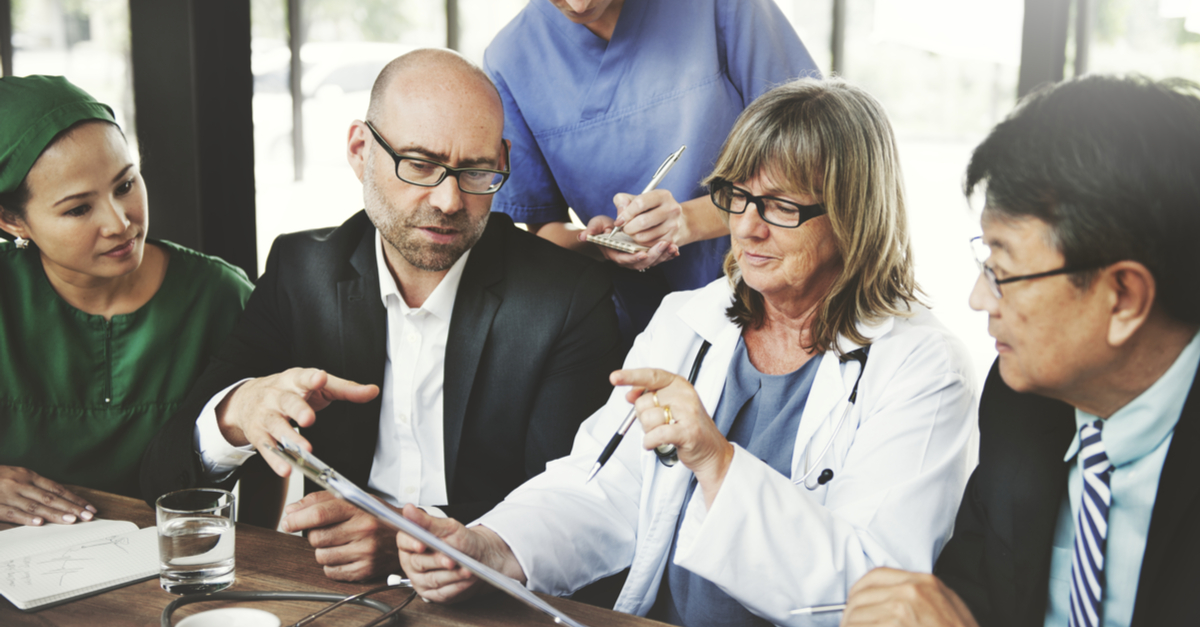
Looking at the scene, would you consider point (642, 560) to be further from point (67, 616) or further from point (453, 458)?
point (67, 616)

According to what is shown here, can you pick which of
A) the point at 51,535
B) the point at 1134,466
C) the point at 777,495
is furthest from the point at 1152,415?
the point at 51,535

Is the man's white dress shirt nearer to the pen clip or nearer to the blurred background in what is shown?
the pen clip

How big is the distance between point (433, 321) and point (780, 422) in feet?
2.79

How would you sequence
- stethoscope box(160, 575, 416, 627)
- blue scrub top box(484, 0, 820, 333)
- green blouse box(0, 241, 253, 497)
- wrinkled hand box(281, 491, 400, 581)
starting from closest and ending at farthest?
1. stethoscope box(160, 575, 416, 627)
2. wrinkled hand box(281, 491, 400, 581)
3. green blouse box(0, 241, 253, 497)
4. blue scrub top box(484, 0, 820, 333)

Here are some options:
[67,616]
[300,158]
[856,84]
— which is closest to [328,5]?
[300,158]

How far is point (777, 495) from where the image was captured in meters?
1.35

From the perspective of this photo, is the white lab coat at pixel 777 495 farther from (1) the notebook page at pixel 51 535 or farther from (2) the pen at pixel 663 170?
(1) the notebook page at pixel 51 535

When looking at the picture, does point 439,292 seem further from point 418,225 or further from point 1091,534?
point 1091,534

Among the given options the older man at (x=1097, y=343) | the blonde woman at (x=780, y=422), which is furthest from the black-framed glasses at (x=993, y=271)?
the blonde woman at (x=780, y=422)

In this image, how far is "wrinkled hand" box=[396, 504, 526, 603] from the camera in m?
1.19

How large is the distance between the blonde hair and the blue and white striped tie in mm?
484

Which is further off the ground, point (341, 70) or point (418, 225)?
point (341, 70)

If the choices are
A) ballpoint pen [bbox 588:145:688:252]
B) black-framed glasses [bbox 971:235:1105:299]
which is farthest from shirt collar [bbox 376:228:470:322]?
black-framed glasses [bbox 971:235:1105:299]

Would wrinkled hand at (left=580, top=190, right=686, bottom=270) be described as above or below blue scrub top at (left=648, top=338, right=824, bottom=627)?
above
